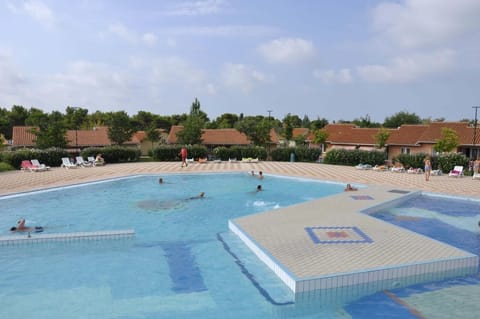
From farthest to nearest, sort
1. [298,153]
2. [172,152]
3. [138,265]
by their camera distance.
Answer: [298,153]
[172,152]
[138,265]

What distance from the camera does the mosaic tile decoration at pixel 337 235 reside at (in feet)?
27.5

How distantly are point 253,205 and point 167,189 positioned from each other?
5.28 m

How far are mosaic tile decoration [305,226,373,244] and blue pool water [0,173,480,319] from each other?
66.5 inches

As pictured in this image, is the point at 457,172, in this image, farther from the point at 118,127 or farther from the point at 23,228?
the point at 118,127

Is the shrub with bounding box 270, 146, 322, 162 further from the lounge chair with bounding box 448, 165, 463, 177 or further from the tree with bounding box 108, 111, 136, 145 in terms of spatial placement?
the tree with bounding box 108, 111, 136, 145

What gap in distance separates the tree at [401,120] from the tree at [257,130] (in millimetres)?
49031

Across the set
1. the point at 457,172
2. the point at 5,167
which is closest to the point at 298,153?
the point at 457,172

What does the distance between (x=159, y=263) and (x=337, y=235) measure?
4296mm

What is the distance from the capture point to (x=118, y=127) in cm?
4150

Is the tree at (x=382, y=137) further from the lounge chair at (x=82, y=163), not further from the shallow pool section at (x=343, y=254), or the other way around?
the shallow pool section at (x=343, y=254)

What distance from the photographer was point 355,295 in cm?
648

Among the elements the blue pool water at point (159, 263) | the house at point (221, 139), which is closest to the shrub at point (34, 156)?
the blue pool water at point (159, 263)

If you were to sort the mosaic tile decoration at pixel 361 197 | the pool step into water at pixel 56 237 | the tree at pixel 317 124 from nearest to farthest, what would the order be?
the pool step into water at pixel 56 237
the mosaic tile decoration at pixel 361 197
the tree at pixel 317 124

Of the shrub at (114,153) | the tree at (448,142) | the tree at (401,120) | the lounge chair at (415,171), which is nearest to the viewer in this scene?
the lounge chair at (415,171)
